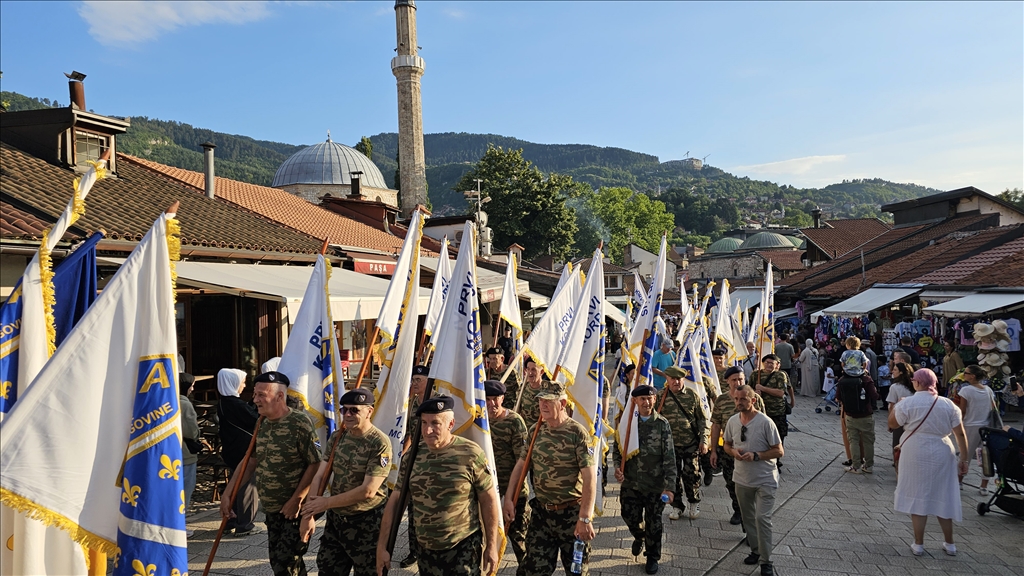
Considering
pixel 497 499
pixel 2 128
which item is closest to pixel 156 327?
pixel 497 499

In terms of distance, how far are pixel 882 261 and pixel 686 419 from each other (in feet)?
67.8

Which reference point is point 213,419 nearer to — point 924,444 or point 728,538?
point 728,538

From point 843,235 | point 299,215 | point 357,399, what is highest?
point 843,235

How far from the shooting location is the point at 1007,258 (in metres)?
16.0

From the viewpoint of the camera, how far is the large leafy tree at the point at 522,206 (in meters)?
49.2

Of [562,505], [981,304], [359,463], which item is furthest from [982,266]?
[359,463]

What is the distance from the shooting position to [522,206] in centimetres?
4919

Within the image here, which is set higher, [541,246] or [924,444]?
[541,246]

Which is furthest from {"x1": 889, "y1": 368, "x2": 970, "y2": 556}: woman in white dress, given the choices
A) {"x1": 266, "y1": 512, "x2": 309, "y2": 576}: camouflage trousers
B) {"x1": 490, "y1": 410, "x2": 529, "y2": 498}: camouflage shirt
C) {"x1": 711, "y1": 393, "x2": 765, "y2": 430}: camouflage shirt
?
{"x1": 266, "y1": 512, "x2": 309, "y2": 576}: camouflage trousers

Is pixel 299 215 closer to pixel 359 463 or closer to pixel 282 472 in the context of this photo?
pixel 282 472

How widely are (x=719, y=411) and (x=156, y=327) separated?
20.4 ft

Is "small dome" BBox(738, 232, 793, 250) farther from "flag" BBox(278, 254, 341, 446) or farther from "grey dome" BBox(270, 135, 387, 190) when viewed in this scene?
"flag" BBox(278, 254, 341, 446)

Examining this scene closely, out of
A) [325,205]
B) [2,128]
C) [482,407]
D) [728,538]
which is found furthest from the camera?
[325,205]

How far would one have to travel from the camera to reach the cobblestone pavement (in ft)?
20.7
